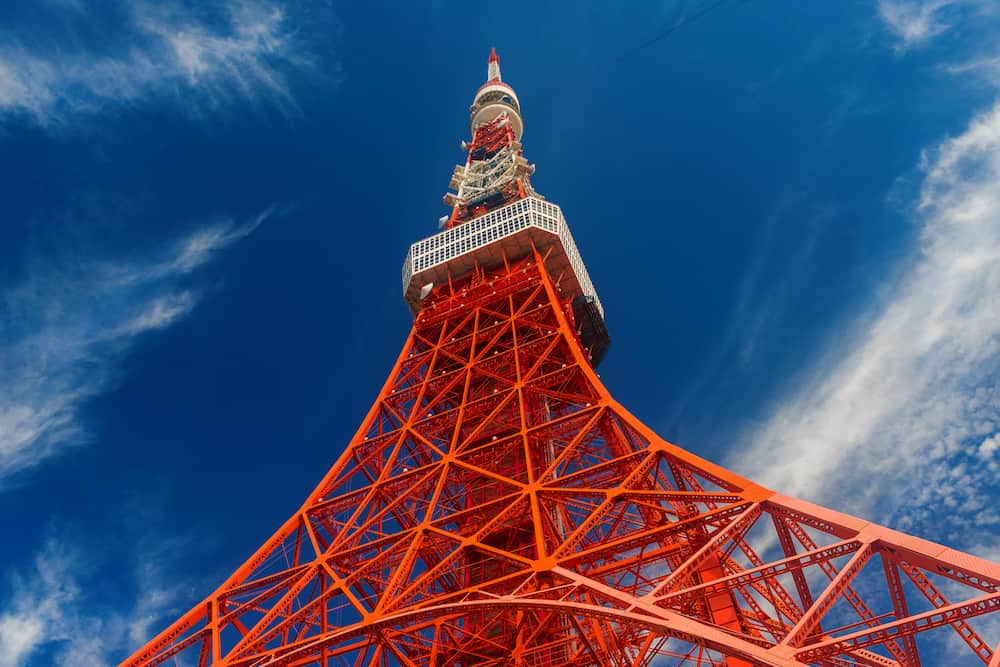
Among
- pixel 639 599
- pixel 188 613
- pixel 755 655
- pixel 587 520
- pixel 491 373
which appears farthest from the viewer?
→ pixel 491 373

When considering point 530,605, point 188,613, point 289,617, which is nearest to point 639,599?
point 530,605

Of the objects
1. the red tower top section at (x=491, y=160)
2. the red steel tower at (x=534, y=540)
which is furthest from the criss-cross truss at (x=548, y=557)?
the red tower top section at (x=491, y=160)

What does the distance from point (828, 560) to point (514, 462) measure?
14.1 metres

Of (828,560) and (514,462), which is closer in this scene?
(828,560)

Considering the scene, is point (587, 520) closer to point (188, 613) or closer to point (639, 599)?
point (639, 599)

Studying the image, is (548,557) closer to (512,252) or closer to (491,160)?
(512,252)

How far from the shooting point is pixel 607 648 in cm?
1850

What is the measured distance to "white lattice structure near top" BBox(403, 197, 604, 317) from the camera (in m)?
33.5

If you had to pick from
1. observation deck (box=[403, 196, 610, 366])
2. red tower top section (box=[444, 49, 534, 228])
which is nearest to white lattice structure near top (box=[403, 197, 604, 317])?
observation deck (box=[403, 196, 610, 366])

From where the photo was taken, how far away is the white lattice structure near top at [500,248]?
33500 millimetres

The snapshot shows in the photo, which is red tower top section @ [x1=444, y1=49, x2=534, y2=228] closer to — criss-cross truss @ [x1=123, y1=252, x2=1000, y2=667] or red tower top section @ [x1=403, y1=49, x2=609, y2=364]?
red tower top section @ [x1=403, y1=49, x2=609, y2=364]

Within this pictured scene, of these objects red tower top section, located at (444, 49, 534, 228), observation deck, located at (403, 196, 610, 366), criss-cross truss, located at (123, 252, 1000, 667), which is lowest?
criss-cross truss, located at (123, 252, 1000, 667)

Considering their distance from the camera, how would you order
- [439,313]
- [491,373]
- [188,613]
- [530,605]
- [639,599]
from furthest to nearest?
1. [439,313]
2. [491,373]
3. [188,613]
4. [530,605]
5. [639,599]

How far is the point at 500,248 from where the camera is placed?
111 feet
